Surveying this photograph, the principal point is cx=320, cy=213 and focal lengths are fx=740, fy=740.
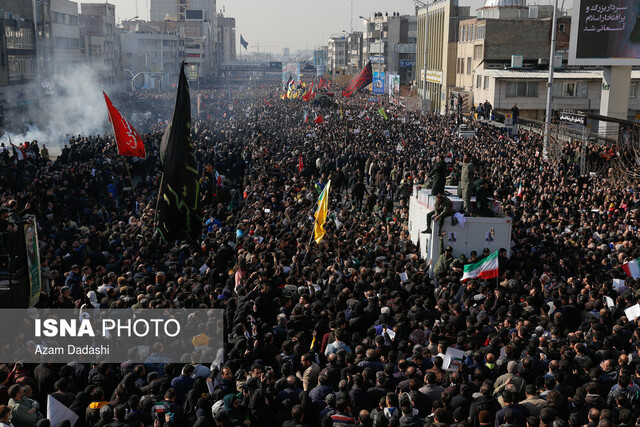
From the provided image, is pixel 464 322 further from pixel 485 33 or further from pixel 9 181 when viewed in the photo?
pixel 485 33

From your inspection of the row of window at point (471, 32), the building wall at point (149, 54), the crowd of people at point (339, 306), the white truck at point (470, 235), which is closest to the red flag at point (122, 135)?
the crowd of people at point (339, 306)

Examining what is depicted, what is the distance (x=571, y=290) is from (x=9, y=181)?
17034 millimetres

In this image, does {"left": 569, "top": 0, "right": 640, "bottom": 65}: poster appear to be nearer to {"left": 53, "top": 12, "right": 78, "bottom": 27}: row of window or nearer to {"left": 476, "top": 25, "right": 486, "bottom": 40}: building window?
{"left": 476, "top": 25, "right": 486, "bottom": 40}: building window

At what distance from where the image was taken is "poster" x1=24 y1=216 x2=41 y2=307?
33.6ft

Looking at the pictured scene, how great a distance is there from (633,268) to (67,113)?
60.7 m

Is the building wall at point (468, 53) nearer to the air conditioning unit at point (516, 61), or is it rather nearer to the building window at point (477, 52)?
the building window at point (477, 52)

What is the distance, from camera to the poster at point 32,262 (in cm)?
1025

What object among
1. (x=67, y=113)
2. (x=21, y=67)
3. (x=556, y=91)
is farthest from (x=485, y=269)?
(x=67, y=113)

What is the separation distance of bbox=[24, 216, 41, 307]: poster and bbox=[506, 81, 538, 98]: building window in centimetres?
4509

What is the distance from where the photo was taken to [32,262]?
10328mm

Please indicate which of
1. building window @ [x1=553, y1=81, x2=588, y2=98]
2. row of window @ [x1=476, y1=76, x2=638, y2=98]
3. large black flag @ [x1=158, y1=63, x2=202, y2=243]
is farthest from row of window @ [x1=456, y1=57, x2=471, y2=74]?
large black flag @ [x1=158, y1=63, x2=202, y2=243]

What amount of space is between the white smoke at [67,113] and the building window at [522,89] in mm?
29796

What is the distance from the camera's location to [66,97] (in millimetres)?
69750

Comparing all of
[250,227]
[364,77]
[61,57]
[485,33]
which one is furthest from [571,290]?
[61,57]
